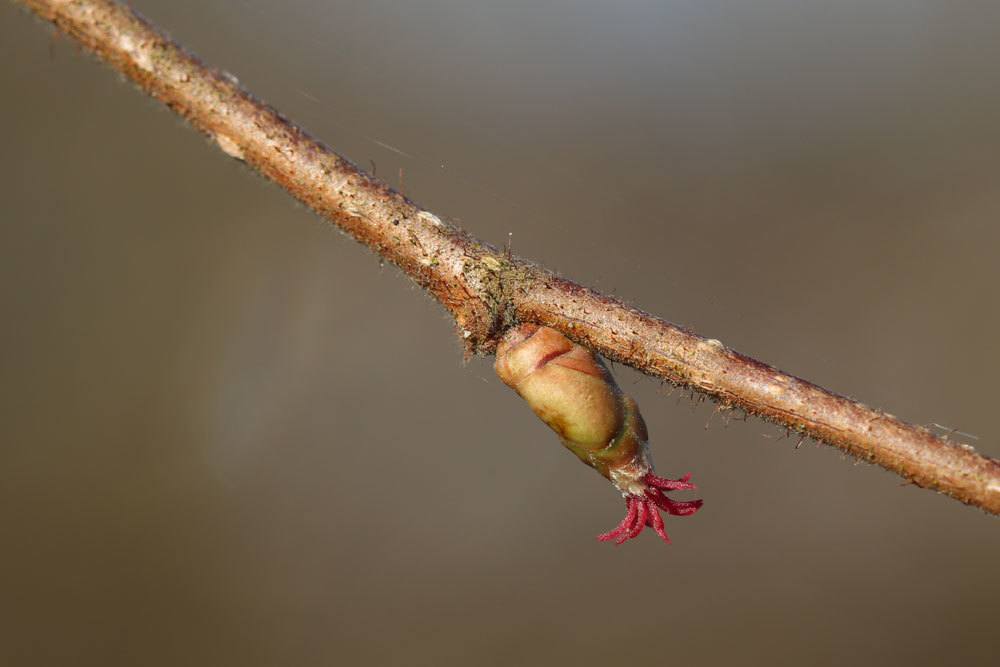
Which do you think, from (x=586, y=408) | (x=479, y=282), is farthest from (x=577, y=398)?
(x=479, y=282)

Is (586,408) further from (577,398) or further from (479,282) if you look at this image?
(479,282)

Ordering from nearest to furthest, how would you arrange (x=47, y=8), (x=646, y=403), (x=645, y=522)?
1. (x=47, y=8)
2. (x=645, y=522)
3. (x=646, y=403)

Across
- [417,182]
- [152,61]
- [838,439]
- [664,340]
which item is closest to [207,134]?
[152,61]

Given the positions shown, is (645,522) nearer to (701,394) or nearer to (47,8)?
(701,394)
